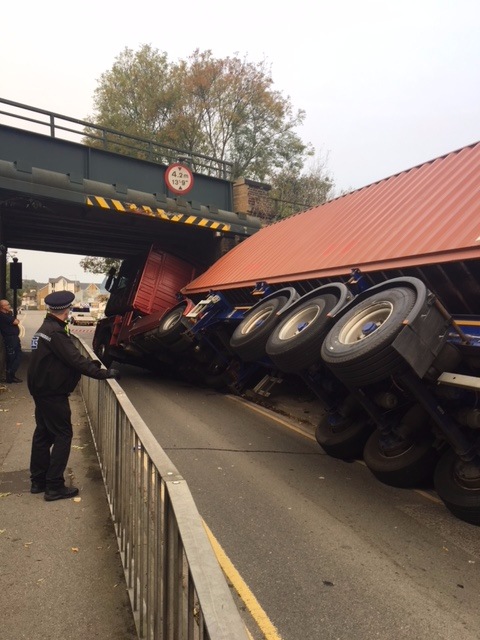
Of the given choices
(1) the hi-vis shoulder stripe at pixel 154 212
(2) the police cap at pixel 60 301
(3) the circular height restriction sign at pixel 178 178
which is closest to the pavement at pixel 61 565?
(2) the police cap at pixel 60 301

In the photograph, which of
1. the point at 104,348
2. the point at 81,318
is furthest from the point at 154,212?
the point at 81,318

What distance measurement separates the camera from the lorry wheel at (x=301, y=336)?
211 inches

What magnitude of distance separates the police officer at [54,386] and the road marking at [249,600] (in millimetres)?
1670

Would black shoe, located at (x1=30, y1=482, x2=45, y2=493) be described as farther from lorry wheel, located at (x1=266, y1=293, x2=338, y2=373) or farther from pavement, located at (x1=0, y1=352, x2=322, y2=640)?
lorry wheel, located at (x1=266, y1=293, x2=338, y2=373)

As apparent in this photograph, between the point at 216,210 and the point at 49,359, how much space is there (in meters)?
10.5

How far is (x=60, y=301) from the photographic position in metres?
4.40

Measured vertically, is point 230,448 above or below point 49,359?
below

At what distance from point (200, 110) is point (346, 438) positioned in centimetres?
2924

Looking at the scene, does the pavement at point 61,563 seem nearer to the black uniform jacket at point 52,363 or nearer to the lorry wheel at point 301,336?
the black uniform jacket at point 52,363

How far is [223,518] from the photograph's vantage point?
4285mm

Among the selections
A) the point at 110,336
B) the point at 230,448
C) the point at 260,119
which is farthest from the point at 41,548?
the point at 260,119

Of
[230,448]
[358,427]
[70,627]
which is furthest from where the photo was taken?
[230,448]

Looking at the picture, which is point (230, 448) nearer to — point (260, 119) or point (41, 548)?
point (41, 548)

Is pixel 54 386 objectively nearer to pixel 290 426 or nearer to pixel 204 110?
pixel 290 426
